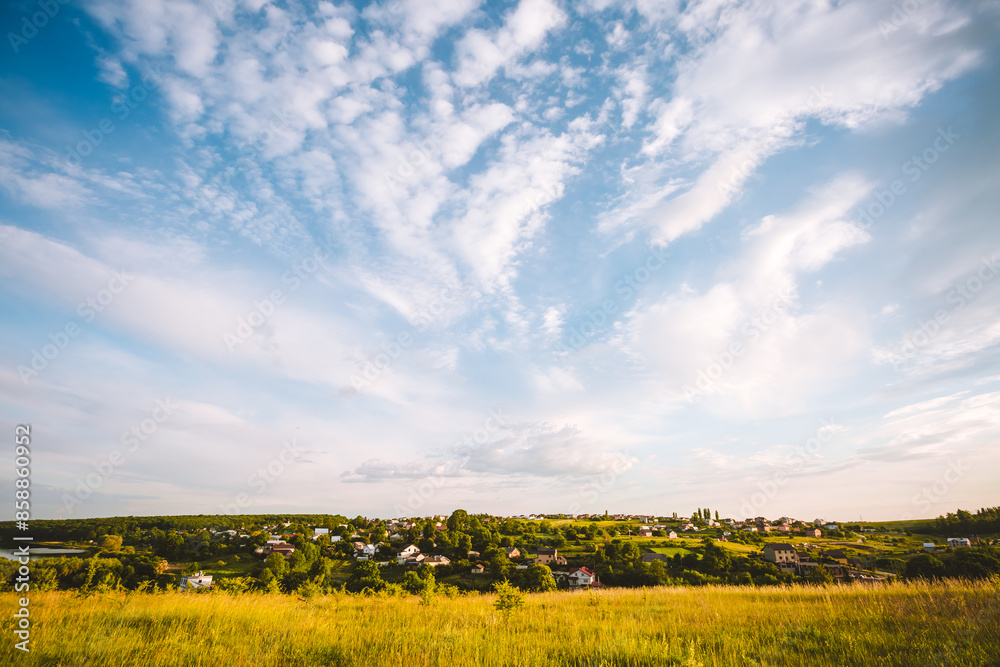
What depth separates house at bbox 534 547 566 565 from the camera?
75812 mm

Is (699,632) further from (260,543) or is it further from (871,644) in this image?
(260,543)

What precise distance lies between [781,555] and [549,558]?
144ft

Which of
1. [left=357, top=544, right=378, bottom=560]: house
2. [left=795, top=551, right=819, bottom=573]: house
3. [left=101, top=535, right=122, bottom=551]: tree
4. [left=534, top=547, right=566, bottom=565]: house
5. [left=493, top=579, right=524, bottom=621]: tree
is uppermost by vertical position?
[left=493, top=579, right=524, bottom=621]: tree

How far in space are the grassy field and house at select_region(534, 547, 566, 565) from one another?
233 ft

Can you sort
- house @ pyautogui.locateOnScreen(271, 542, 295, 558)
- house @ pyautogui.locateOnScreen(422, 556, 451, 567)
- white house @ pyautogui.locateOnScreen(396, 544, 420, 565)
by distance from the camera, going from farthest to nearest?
1. white house @ pyautogui.locateOnScreen(396, 544, 420, 565)
2. house @ pyautogui.locateOnScreen(271, 542, 295, 558)
3. house @ pyautogui.locateOnScreen(422, 556, 451, 567)

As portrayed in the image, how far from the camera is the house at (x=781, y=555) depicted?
69062 mm

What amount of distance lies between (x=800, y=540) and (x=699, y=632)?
402 ft

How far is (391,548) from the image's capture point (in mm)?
95812

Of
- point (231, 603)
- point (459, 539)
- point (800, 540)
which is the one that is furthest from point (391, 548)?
point (800, 540)

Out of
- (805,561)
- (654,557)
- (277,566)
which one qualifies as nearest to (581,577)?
(654,557)

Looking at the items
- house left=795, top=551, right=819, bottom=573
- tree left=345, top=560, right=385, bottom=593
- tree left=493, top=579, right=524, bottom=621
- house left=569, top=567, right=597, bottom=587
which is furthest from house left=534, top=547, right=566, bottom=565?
tree left=493, top=579, right=524, bottom=621

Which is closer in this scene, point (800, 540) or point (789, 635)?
point (789, 635)

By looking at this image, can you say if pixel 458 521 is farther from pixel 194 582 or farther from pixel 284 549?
pixel 194 582

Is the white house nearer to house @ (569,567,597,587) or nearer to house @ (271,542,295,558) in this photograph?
house @ (271,542,295,558)
